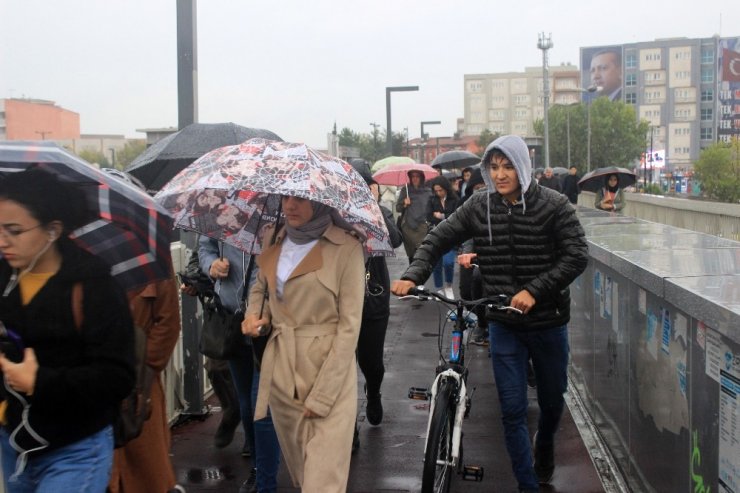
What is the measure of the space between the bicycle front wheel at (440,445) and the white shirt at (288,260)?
0.93 meters

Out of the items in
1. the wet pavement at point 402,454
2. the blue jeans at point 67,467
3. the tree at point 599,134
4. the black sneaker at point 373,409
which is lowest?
the wet pavement at point 402,454

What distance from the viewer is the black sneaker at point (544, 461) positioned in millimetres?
5355

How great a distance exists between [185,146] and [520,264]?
269cm

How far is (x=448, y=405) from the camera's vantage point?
436 centimetres

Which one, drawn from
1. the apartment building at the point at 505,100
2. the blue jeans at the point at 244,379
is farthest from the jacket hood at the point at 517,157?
the apartment building at the point at 505,100

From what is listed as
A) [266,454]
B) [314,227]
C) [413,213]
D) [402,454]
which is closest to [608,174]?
[413,213]

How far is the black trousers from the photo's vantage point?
20.2 feet

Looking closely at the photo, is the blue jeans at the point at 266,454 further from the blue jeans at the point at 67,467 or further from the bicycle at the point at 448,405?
the blue jeans at the point at 67,467

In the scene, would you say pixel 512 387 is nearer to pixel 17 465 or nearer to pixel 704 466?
pixel 704 466

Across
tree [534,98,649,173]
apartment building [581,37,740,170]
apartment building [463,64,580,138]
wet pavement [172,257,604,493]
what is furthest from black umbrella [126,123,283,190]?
apartment building [463,64,580,138]

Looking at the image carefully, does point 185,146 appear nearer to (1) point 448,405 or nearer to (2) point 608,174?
(1) point 448,405

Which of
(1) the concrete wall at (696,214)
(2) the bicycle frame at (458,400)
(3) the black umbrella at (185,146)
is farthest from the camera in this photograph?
(1) the concrete wall at (696,214)

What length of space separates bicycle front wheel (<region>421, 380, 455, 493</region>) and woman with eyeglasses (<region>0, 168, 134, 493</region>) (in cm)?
170

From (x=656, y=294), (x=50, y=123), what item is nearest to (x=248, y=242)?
(x=656, y=294)
